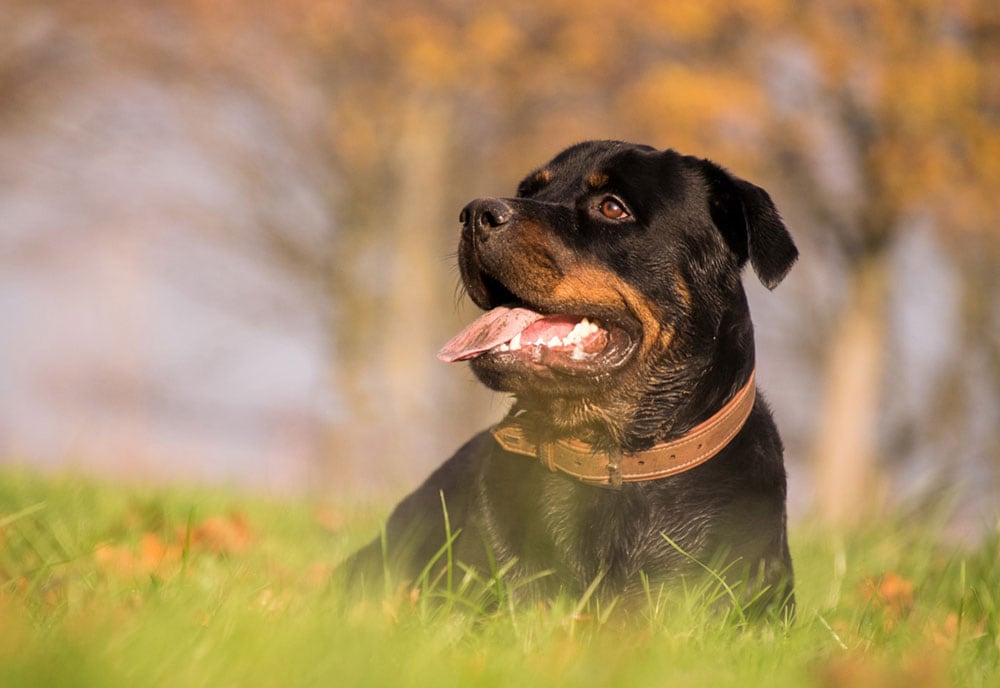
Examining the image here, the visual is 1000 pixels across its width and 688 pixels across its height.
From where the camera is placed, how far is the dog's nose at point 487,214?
339 centimetres

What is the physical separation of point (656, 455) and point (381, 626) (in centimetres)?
117

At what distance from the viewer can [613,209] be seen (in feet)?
12.0

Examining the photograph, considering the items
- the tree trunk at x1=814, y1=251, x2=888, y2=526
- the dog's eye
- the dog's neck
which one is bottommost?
the tree trunk at x1=814, y1=251, x2=888, y2=526

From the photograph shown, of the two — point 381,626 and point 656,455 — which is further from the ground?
point 381,626

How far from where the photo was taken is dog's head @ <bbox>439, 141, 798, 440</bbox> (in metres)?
3.37

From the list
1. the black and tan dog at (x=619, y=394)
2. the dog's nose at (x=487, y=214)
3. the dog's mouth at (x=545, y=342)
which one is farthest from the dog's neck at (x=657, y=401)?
the dog's nose at (x=487, y=214)

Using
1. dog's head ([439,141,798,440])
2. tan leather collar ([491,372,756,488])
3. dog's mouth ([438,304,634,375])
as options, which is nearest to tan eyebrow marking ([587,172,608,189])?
dog's head ([439,141,798,440])

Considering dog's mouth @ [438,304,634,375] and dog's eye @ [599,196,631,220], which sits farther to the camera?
dog's eye @ [599,196,631,220]

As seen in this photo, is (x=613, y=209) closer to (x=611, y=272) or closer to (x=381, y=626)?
(x=611, y=272)

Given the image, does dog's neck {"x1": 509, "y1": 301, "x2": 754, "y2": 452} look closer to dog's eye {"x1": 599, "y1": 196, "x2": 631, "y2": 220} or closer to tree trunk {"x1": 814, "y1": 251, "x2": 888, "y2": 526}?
dog's eye {"x1": 599, "y1": 196, "x2": 631, "y2": 220}

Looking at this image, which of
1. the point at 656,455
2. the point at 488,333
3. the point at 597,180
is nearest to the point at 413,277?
the point at 597,180

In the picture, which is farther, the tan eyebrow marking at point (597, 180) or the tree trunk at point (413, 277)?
the tree trunk at point (413, 277)

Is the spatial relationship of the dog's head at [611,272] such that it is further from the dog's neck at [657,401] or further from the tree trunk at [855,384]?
the tree trunk at [855,384]

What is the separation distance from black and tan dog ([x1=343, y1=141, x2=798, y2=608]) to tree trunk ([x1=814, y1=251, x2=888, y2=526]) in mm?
7280
